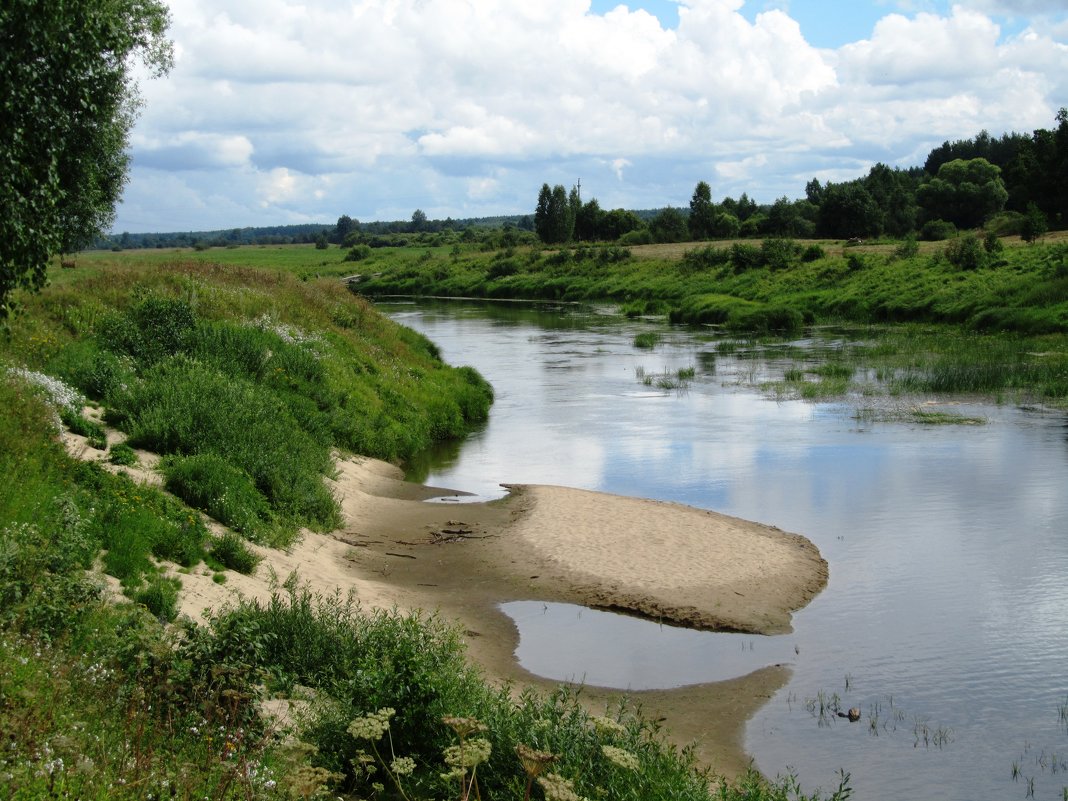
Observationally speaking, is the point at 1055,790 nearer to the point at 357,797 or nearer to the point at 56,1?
the point at 357,797

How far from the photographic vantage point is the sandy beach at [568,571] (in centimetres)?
1195

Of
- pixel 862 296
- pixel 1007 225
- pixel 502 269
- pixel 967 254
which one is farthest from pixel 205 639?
pixel 502 269

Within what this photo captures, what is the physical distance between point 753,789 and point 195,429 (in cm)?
1217

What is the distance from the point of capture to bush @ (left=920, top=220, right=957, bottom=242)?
7762cm

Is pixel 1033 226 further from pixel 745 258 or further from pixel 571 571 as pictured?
pixel 571 571

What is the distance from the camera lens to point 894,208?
89.2 m

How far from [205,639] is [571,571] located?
26.5ft

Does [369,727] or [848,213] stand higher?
[848,213]

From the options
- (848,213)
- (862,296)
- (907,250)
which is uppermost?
(848,213)

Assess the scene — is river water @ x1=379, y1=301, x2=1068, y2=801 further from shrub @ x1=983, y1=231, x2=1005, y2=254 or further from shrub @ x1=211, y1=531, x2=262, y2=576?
shrub @ x1=983, y1=231, x2=1005, y2=254

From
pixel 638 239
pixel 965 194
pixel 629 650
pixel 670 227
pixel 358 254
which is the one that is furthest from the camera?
pixel 358 254

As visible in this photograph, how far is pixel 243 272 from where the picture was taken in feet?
110

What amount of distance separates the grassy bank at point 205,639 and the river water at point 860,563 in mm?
1616

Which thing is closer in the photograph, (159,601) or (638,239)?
(159,601)
